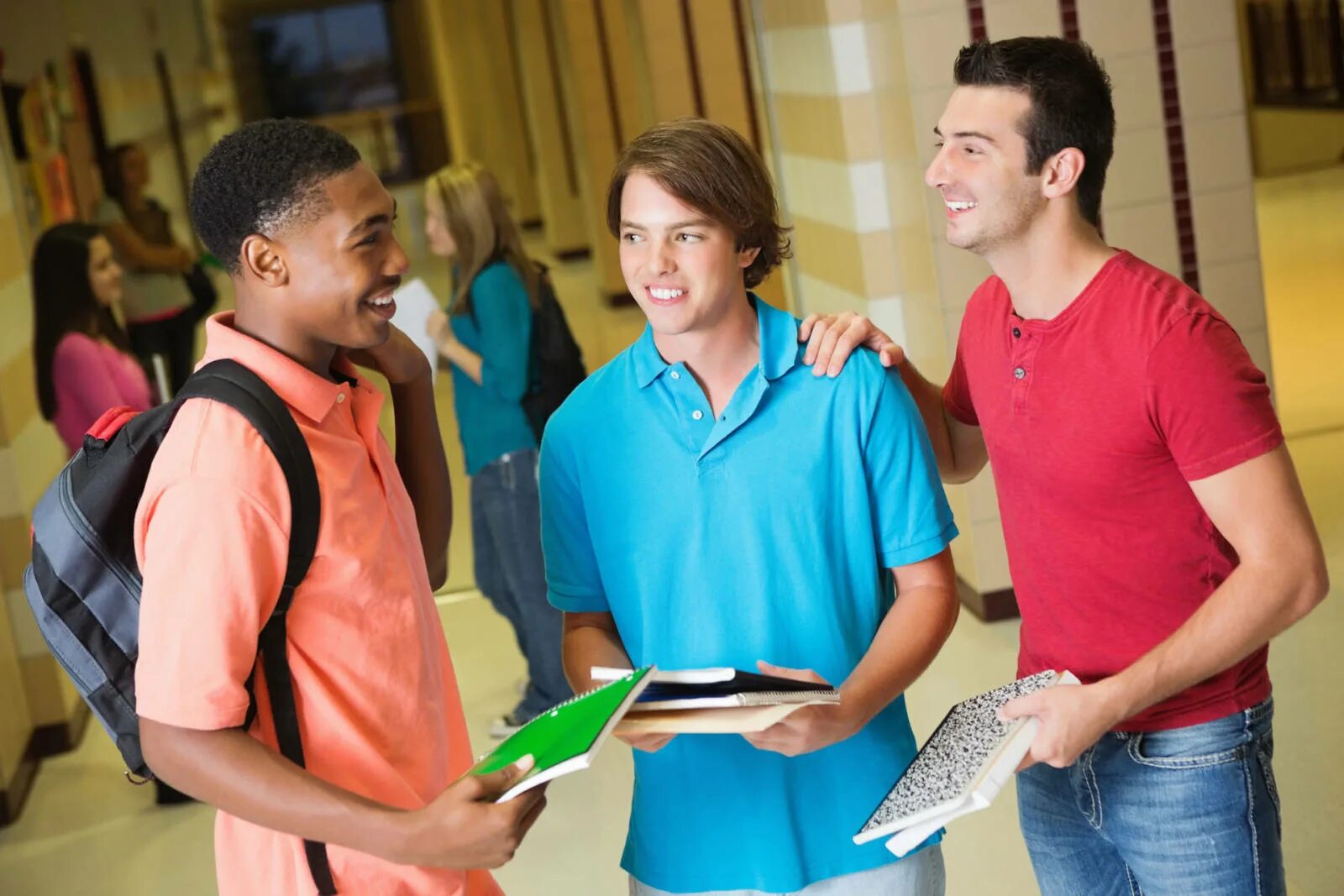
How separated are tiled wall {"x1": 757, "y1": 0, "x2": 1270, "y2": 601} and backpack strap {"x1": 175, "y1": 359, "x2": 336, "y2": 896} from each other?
367 centimetres

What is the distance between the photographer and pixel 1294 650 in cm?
452

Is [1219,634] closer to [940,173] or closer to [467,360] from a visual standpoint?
[940,173]

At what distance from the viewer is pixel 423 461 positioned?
6.19 feet

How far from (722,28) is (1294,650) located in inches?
237

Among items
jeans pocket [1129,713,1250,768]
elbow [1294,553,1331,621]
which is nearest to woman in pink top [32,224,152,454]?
jeans pocket [1129,713,1250,768]

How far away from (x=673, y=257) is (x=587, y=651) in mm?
539

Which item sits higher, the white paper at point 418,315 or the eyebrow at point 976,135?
the eyebrow at point 976,135

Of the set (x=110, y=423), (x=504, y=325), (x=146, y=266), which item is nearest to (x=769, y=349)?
(x=110, y=423)

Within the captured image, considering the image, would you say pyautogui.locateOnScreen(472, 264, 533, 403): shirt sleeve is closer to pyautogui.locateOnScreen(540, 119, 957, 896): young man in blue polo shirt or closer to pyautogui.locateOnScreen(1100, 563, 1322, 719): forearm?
pyautogui.locateOnScreen(540, 119, 957, 896): young man in blue polo shirt

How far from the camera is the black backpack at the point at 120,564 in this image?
139 centimetres

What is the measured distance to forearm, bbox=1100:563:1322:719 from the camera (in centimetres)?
169

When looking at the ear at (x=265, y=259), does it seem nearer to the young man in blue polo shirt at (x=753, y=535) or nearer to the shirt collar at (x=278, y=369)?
the shirt collar at (x=278, y=369)

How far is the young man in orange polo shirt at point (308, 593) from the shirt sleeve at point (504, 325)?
9.02 ft

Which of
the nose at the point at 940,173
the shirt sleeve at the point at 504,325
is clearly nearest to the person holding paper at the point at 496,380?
the shirt sleeve at the point at 504,325
